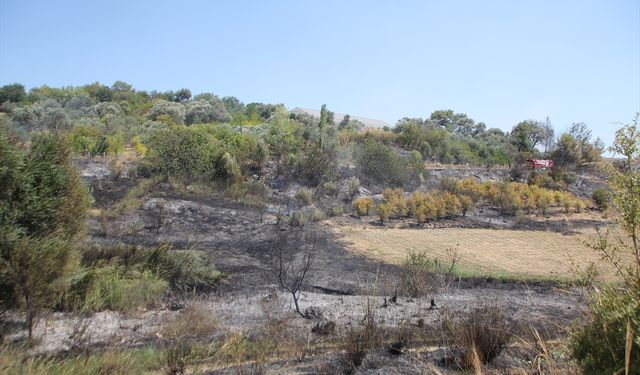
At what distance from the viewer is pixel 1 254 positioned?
6102 millimetres

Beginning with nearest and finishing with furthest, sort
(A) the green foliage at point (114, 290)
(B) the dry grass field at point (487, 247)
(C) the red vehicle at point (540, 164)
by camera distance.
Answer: (A) the green foliage at point (114, 290) < (B) the dry grass field at point (487, 247) < (C) the red vehicle at point (540, 164)

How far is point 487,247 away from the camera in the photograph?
15945 millimetres

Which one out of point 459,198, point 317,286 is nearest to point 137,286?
point 317,286

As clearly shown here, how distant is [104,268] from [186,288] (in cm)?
164

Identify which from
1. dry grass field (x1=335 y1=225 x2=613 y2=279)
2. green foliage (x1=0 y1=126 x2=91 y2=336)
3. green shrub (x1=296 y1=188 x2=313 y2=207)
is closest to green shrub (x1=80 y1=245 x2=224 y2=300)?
green foliage (x1=0 y1=126 x2=91 y2=336)

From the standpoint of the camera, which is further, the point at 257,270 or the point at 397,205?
the point at 397,205

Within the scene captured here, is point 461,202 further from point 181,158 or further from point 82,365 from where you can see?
point 82,365

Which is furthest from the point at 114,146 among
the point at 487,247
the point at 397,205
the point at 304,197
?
the point at 487,247

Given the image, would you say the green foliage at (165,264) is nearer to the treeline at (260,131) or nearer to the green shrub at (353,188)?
the treeline at (260,131)

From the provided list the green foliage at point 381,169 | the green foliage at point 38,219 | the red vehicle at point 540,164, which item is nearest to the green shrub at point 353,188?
the green foliage at point 381,169

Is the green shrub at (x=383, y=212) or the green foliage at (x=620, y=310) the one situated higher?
the green foliage at (x=620, y=310)

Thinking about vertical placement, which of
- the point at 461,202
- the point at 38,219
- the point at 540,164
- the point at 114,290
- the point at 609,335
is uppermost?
the point at 540,164

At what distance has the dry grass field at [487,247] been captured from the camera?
1297 centimetres

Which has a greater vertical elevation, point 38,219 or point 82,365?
point 38,219
